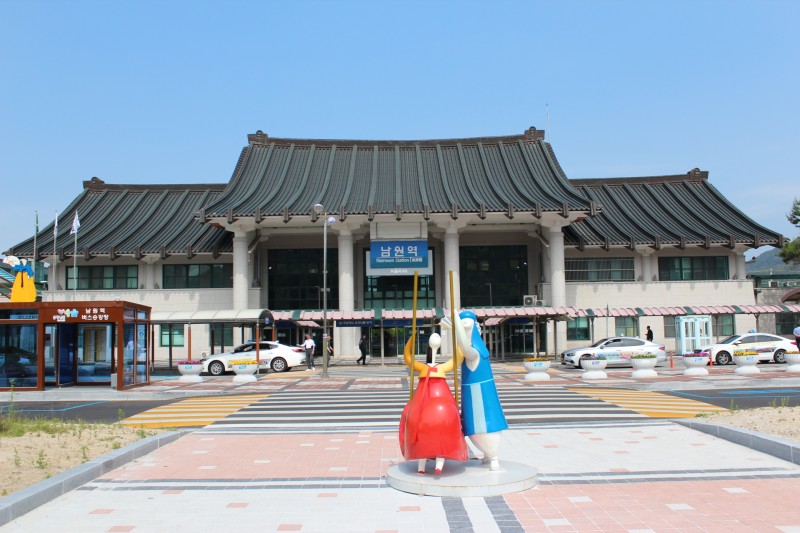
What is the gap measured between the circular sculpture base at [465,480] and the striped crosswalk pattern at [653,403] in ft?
23.5

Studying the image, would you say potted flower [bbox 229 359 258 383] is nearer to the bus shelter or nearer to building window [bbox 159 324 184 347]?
the bus shelter

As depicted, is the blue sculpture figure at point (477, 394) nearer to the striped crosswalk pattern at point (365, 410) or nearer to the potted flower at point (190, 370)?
the striped crosswalk pattern at point (365, 410)

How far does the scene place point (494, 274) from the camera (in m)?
45.8

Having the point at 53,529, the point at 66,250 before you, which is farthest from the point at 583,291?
the point at 53,529

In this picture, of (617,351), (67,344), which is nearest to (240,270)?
(67,344)

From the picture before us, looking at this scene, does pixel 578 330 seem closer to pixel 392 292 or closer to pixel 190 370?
pixel 392 292

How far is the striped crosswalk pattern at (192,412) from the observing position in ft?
47.5

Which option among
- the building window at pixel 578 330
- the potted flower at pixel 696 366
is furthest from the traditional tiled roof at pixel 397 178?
the potted flower at pixel 696 366

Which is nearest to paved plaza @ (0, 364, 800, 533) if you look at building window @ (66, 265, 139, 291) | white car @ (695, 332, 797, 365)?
white car @ (695, 332, 797, 365)

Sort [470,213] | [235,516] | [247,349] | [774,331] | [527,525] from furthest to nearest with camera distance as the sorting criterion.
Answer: [774,331] → [470,213] → [247,349] → [235,516] → [527,525]

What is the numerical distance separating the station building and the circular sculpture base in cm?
3115

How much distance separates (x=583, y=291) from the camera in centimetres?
4347

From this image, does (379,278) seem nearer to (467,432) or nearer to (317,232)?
(317,232)

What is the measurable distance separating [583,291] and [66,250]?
3301cm
